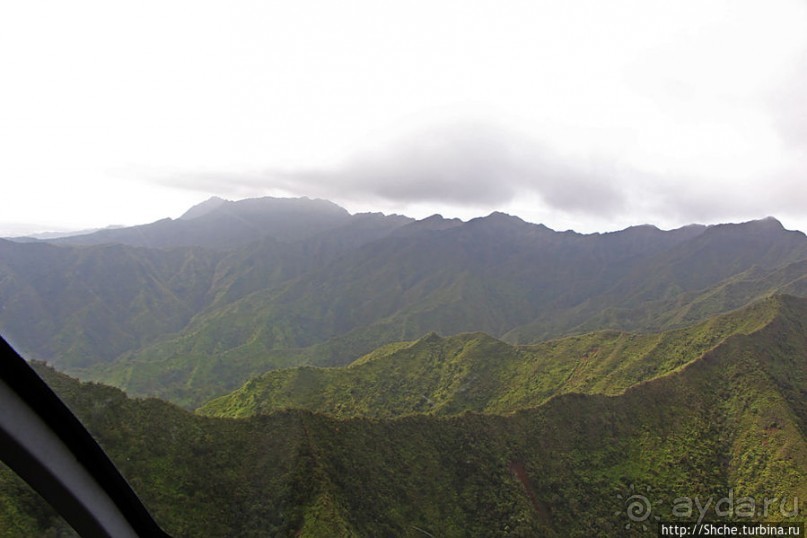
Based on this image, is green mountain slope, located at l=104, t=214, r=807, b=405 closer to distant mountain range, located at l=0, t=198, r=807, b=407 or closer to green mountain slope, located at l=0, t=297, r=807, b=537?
distant mountain range, located at l=0, t=198, r=807, b=407

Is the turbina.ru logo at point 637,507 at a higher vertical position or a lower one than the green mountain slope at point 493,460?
lower

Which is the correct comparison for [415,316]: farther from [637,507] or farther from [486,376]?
[637,507]

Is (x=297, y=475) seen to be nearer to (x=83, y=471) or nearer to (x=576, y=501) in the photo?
(x=576, y=501)

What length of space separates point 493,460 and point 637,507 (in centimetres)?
990

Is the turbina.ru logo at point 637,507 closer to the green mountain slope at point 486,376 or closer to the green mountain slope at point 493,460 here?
the green mountain slope at point 493,460

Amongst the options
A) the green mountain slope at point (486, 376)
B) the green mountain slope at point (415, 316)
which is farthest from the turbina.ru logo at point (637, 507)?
the green mountain slope at point (415, 316)

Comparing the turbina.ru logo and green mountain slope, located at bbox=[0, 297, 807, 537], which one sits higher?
green mountain slope, located at bbox=[0, 297, 807, 537]

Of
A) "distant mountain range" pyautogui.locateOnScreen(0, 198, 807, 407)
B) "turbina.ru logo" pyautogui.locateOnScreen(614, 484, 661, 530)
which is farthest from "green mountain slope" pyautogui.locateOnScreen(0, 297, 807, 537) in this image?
"distant mountain range" pyautogui.locateOnScreen(0, 198, 807, 407)

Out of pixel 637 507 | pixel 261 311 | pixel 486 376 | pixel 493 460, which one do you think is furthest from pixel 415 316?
pixel 637 507

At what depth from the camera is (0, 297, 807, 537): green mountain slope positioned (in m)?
20.9

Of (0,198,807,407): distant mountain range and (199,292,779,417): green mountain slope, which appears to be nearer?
(199,292,779,417): green mountain slope

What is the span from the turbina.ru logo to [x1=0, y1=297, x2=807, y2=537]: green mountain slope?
0.18 m

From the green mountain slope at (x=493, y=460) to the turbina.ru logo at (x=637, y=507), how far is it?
7.1 inches

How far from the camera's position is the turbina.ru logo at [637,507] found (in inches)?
1092
